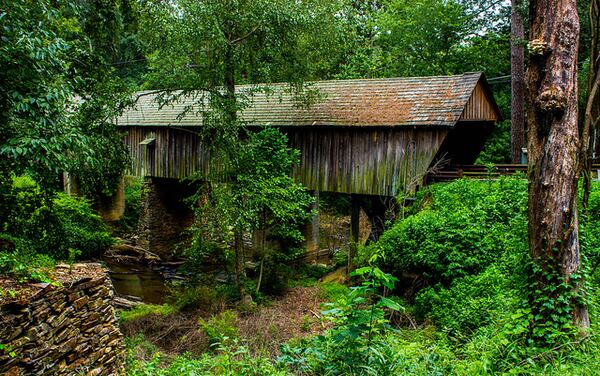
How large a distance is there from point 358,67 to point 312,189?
355 inches

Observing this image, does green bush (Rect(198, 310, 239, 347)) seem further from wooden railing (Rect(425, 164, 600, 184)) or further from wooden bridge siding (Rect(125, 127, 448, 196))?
wooden railing (Rect(425, 164, 600, 184))

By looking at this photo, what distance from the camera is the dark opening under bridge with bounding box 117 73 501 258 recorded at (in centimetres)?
1123

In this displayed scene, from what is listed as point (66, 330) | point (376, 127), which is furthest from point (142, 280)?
point (66, 330)

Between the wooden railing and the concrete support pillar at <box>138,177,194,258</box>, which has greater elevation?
the wooden railing

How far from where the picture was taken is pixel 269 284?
11672mm

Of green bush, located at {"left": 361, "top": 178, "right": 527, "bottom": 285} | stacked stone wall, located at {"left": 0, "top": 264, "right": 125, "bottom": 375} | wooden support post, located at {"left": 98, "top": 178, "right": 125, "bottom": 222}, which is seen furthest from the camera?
wooden support post, located at {"left": 98, "top": 178, "right": 125, "bottom": 222}

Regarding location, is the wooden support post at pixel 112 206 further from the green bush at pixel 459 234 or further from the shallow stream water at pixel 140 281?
the green bush at pixel 459 234

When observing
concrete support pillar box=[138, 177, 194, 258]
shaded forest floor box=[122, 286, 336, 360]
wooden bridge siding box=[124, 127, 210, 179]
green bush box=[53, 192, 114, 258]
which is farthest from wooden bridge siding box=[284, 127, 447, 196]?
green bush box=[53, 192, 114, 258]

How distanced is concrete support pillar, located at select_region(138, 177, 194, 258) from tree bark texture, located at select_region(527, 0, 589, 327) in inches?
583

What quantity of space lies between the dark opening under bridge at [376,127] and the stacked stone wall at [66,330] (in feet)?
18.1

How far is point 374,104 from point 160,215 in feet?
34.1

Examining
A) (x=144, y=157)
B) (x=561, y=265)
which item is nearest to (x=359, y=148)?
(x=561, y=265)

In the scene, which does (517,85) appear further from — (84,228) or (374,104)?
(84,228)

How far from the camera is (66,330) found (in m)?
4.90
